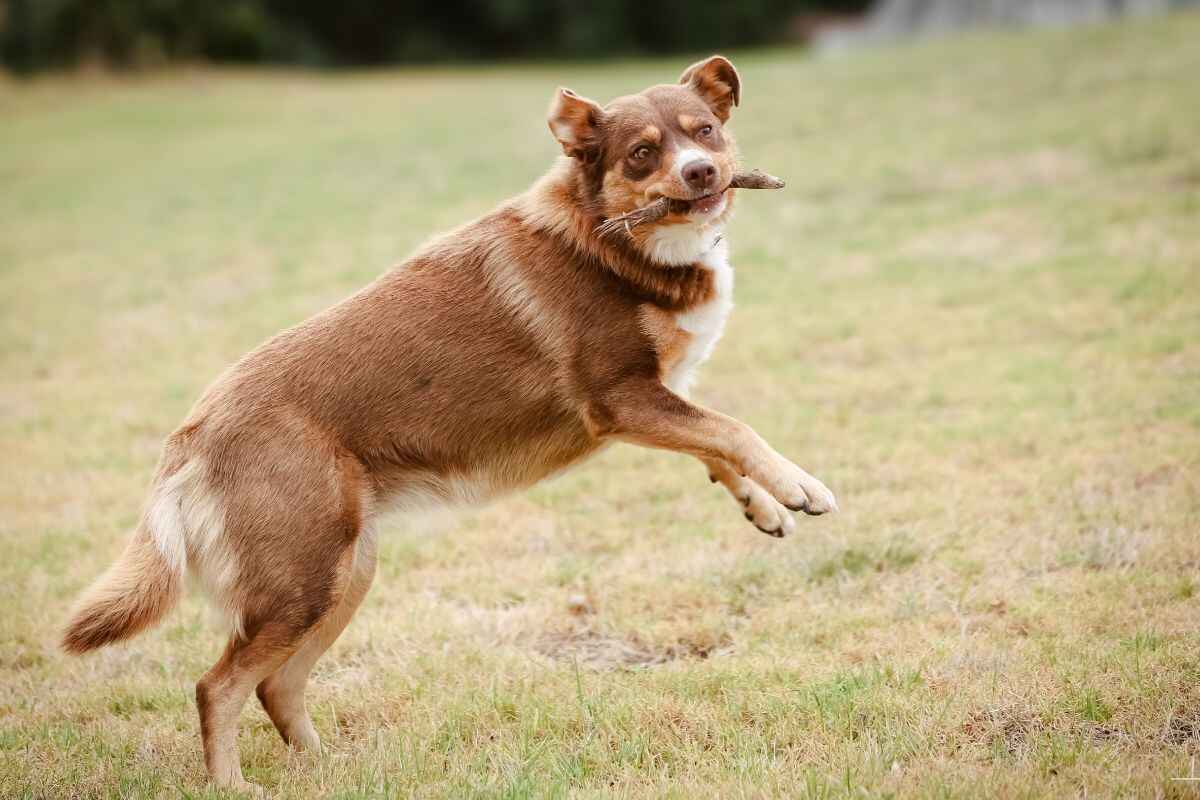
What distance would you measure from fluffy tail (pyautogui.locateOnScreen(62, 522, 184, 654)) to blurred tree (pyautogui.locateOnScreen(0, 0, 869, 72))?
122ft

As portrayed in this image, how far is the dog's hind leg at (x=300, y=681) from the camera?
13.6ft

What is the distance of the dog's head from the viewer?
14.0ft

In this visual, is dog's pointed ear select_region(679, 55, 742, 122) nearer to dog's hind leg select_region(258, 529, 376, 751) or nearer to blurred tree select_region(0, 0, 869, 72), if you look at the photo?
dog's hind leg select_region(258, 529, 376, 751)

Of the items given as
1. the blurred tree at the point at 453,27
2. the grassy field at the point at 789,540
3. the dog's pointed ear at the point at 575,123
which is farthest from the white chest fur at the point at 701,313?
the blurred tree at the point at 453,27

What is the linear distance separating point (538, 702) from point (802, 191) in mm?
10733

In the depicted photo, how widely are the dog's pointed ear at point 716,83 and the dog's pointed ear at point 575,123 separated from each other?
1.65 ft

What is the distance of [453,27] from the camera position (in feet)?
154

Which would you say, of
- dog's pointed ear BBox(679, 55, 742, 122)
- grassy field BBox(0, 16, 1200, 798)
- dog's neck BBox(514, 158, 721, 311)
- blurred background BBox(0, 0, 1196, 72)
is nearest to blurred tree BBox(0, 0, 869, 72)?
blurred background BBox(0, 0, 1196, 72)

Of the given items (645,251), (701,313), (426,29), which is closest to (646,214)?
(645,251)

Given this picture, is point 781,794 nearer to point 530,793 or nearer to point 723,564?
point 530,793

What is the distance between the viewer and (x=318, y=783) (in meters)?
3.85

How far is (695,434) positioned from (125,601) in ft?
6.58

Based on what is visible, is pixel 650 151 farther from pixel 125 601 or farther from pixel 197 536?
pixel 125 601

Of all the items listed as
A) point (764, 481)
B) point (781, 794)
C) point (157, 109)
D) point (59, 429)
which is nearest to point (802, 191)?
point (59, 429)
